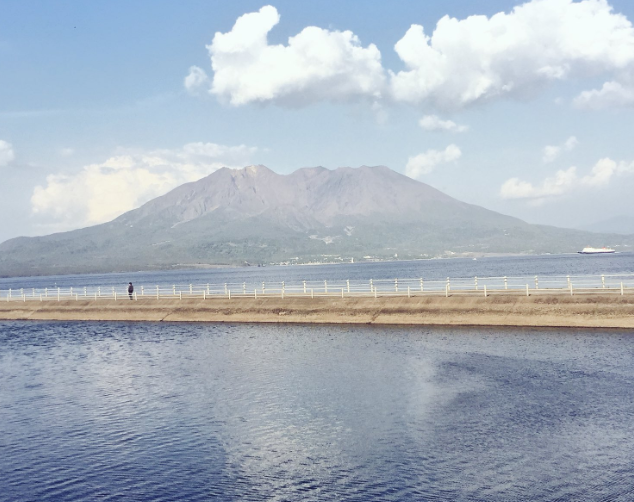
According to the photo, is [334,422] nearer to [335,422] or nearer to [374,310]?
[335,422]

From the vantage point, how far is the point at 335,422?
26188 mm

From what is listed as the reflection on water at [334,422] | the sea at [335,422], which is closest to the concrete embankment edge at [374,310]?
the sea at [335,422]

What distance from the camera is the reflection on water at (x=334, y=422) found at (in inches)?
774

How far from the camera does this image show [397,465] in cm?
2080

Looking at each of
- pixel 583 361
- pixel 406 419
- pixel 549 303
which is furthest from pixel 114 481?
pixel 549 303

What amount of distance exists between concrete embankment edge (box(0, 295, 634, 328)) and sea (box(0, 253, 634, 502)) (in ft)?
8.40

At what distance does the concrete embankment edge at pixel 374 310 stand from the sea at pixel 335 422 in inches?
101

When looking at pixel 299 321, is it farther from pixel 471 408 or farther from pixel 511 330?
pixel 471 408

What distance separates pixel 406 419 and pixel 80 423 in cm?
1441

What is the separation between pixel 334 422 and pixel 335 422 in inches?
1.7

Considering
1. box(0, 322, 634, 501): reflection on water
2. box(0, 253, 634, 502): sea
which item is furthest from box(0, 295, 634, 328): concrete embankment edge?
box(0, 322, 634, 501): reflection on water

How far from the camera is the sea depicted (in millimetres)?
19594

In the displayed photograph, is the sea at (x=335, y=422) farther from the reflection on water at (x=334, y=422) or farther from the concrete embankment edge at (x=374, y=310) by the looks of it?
the concrete embankment edge at (x=374, y=310)

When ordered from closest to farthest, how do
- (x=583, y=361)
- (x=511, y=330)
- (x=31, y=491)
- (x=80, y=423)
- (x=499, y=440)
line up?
(x=31, y=491), (x=499, y=440), (x=80, y=423), (x=583, y=361), (x=511, y=330)
